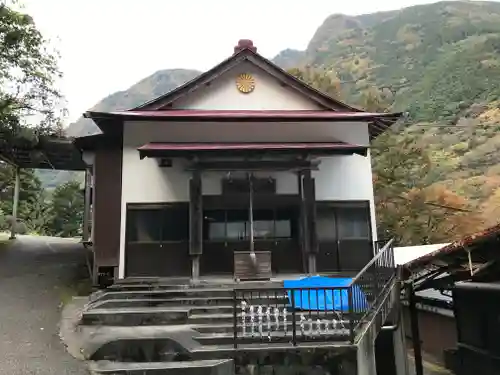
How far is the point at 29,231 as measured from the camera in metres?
31.4

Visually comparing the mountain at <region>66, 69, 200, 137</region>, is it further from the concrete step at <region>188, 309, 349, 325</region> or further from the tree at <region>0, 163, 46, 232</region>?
the concrete step at <region>188, 309, 349, 325</region>

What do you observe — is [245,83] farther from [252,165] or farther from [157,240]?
[157,240]

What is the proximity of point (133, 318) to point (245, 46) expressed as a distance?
925 cm

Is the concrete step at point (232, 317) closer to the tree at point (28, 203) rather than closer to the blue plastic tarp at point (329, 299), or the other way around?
the blue plastic tarp at point (329, 299)

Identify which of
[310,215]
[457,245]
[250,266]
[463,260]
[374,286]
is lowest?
[374,286]

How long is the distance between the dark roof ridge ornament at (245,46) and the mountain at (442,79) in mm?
12109

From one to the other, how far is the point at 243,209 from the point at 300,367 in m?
6.33

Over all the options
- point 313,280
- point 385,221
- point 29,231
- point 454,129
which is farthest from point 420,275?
point 454,129

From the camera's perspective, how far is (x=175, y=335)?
7367 millimetres

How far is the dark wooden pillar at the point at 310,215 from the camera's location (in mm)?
12023

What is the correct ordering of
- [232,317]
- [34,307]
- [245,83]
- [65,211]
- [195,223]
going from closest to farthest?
[232,317] < [34,307] < [195,223] < [245,83] < [65,211]

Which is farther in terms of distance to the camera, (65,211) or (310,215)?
(65,211)

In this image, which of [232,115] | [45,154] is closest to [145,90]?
[45,154]

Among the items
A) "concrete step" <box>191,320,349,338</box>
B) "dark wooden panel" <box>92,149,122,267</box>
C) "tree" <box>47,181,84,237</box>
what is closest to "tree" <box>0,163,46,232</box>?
"tree" <box>47,181,84,237</box>
